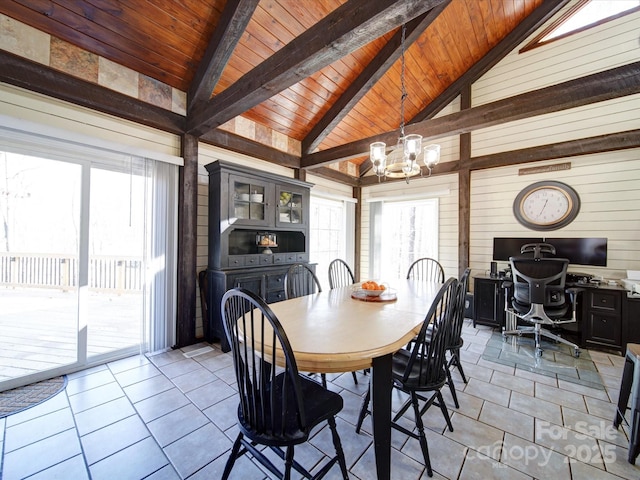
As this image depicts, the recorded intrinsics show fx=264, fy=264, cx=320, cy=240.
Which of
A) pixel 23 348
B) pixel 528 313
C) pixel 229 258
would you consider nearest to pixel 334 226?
pixel 229 258

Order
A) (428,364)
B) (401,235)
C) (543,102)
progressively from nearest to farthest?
(428,364), (543,102), (401,235)

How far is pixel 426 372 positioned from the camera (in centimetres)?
Result: 156

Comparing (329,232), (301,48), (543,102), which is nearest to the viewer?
(301,48)

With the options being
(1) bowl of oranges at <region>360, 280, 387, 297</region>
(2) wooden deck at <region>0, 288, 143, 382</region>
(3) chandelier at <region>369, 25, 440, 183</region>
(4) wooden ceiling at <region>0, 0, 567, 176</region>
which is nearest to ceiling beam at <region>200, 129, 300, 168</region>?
(4) wooden ceiling at <region>0, 0, 567, 176</region>

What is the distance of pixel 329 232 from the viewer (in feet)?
17.8

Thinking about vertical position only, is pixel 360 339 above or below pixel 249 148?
below

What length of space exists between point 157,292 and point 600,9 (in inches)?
261

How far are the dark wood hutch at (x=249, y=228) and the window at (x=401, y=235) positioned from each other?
1.95 meters

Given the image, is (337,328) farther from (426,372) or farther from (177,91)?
(177,91)

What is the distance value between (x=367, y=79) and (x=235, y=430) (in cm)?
403

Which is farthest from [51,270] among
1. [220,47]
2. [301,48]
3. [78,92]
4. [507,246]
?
[507,246]

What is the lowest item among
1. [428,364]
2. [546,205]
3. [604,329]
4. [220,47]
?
[604,329]

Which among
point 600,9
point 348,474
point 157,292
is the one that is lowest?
point 348,474

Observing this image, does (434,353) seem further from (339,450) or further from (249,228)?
(249,228)
